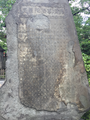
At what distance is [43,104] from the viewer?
74.8 inches

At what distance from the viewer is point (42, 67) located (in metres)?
1.95

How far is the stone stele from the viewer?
1.88 m

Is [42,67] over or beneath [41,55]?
beneath

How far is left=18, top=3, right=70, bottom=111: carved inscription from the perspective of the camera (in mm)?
1908

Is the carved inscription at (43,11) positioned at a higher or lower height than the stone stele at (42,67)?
higher

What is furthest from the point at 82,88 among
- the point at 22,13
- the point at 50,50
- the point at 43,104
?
the point at 22,13

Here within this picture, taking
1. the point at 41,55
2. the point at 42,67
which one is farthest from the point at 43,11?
the point at 42,67

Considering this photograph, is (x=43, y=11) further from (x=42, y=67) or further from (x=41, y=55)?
(x=42, y=67)

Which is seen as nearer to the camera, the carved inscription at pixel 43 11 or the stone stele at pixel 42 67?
the stone stele at pixel 42 67

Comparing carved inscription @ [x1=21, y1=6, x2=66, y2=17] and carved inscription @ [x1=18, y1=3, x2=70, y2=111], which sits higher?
carved inscription @ [x1=21, y1=6, x2=66, y2=17]

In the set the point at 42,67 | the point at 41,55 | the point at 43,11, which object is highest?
the point at 43,11

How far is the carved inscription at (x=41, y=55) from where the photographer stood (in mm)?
1908

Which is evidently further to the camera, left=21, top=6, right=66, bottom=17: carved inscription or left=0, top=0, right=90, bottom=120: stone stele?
left=21, top=6, right=66, bottom=17: carved inscription

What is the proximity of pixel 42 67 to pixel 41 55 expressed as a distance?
196 millimetres
